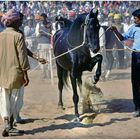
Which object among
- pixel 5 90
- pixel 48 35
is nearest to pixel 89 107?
pixel 5 90

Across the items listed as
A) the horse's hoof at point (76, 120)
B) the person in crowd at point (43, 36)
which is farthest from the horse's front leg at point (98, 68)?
the person in crowd at point (43, 36)

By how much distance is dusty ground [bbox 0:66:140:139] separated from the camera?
7.46 m

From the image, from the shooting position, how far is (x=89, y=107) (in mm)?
9242

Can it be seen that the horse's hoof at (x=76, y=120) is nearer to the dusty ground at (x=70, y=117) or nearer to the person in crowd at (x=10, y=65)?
the dusty ground at (x=70, y=117)

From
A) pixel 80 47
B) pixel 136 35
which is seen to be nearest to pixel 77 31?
pixel 80 47

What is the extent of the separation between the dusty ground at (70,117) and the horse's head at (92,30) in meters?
1.27

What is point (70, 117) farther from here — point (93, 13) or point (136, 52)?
point (93, 13)

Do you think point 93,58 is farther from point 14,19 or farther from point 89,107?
point 14,19

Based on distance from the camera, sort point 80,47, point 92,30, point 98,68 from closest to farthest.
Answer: point 92,30 < point 80,47 < point 98,68

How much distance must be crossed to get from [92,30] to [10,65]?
1.72 meters

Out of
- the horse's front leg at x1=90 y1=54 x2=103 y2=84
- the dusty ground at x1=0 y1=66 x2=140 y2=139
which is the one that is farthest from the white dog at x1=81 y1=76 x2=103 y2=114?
the horse's front leg at x1=90 y1=54 x2=103 y2=84

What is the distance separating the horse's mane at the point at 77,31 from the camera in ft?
28.1

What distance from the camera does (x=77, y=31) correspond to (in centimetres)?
862

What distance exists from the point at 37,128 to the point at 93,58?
5.63ft
